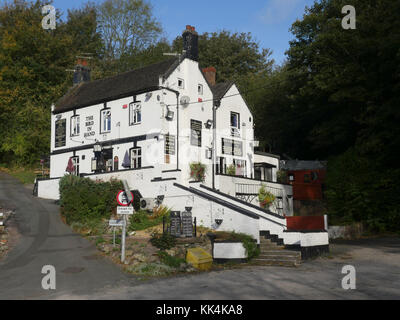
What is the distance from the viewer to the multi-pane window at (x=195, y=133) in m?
31.3

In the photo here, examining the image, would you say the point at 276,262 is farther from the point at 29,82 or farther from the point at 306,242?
the point at 29,82

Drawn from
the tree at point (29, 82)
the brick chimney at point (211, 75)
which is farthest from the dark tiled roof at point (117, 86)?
the tree at point (29, 82)

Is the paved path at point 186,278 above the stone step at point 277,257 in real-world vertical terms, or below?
below

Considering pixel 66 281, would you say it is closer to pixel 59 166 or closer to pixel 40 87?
pixel 59 166

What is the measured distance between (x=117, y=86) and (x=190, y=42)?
21.4 feet

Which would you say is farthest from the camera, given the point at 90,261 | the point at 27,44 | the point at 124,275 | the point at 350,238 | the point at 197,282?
the point at 27,44

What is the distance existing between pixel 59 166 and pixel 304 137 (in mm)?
23904

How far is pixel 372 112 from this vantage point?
30625 millimetres

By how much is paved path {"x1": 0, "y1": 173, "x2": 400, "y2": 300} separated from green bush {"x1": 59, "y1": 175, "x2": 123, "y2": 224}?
1700mm

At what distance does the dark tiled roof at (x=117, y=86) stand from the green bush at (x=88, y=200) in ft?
27.4

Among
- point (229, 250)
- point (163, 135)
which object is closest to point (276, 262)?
point (229, 250)

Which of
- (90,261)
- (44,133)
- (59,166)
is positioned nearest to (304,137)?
(59,166)

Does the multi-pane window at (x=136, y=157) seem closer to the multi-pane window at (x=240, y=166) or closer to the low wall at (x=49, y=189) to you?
the low wall at (x=49, y=189)

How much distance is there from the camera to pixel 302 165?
129ft
